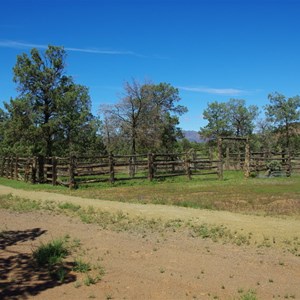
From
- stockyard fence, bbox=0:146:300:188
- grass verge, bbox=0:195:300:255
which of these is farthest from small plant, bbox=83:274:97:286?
stockyard fence, bbox=0:146:300:188

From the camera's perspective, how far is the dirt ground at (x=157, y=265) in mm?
5223

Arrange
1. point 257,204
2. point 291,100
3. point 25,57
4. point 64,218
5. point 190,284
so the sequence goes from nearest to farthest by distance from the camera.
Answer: point 190,284 → point 64,218 → point 257,204 → point 25,57 → point 291,100

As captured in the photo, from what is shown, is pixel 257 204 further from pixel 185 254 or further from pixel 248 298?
pixel 248 298

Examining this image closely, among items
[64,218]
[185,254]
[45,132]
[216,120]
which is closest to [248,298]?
[185,254]

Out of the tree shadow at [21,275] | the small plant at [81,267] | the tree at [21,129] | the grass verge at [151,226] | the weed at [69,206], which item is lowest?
the tree shadow at [21,275]

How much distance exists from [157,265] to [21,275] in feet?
6.88

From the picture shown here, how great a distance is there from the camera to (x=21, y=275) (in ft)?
19.3

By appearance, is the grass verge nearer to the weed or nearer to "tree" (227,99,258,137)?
the weed

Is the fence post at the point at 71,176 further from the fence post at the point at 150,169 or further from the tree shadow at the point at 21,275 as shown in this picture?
the tree shadow at the point at 21,275

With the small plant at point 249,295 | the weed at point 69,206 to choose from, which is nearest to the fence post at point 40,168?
the weed at point 69,206

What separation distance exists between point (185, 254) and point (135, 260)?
2.98 feet

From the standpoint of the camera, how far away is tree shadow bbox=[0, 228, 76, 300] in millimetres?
5289

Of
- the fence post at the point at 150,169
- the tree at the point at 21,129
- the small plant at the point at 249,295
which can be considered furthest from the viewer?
the tree at the point at 21,129

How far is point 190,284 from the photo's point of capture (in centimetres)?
545
